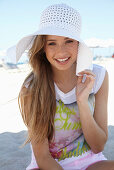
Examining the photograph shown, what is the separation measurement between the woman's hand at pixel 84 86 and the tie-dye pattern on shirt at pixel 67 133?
5.0 inches

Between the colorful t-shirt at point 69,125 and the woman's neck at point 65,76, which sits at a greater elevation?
the woman's neck at point 65,76

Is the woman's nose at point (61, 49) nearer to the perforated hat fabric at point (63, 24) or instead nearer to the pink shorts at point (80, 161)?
the perforated hat fabric at point (63, 24)

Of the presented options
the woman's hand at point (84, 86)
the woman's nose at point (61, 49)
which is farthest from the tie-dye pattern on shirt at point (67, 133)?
the woman's nose at point (61, 49)

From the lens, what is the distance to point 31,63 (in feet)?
6.65

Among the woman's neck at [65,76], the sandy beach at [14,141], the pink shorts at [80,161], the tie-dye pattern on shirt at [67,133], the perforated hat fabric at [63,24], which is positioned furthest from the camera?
the sandy beach at [14,141]

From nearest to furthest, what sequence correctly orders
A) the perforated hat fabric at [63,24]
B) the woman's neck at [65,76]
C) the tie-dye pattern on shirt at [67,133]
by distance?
1. the perforated hat fabric at [63,24]
2. the tie-dye pattern on shirt at [67,133]
3. the woman's neck at [65,76]

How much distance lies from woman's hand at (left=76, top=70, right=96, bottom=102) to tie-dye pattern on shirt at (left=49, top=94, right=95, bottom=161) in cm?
13

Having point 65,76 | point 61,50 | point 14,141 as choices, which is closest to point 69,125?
point 65,76

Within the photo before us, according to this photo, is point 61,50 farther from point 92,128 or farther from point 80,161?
point 80,161

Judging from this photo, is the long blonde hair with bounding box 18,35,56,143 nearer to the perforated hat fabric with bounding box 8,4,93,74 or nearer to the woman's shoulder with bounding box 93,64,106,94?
the perforated hat fabric with bounding box 8,4,93,74

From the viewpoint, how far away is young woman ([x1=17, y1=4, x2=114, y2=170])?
1741mm

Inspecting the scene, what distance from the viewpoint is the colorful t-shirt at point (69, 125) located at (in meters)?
1.84

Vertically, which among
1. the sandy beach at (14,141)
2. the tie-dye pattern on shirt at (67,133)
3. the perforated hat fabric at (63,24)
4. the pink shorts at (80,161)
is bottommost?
the sandy beach at (14,141)

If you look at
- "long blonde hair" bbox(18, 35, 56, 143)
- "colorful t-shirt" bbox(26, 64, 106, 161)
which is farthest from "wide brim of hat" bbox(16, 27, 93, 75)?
"colorful t-shirt" bbox(26, 64, 106, 161)
